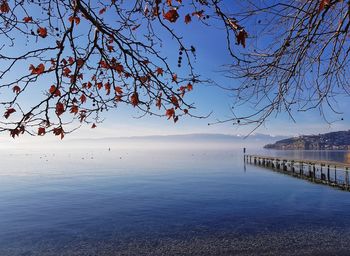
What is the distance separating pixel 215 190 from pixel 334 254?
25.2 meters

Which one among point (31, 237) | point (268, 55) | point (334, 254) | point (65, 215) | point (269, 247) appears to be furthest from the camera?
point (65, 215)

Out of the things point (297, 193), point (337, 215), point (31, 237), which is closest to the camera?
point (31, 237)

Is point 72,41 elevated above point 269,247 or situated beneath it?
elevated above

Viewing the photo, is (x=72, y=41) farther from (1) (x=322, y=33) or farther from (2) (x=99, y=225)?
(2) (x=99, y=225)

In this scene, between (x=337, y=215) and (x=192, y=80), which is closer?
(x=192, y=80)

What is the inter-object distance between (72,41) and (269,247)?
14.7 metres

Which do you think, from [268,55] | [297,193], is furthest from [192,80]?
[297,193]

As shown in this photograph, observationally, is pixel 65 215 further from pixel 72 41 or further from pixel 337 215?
pixel 72 41

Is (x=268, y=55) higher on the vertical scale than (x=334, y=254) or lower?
higher

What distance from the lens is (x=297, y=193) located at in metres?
36.1

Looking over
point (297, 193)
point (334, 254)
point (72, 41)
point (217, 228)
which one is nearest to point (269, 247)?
point (334, 254)

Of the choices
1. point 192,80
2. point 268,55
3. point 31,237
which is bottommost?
point 31,237

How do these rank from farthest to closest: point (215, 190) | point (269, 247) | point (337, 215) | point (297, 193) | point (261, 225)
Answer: point (215, 190) < point (297, 193) < point (337, 215) < point (261, 225) < point (269, 247)

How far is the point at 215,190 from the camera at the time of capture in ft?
131
